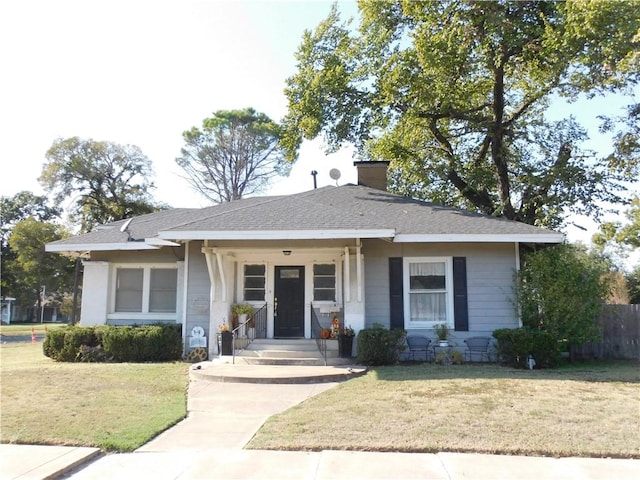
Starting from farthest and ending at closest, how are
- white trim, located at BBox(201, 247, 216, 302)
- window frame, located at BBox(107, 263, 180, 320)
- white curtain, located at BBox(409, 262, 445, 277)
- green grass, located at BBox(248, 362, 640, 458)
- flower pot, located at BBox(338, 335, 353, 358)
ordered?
window frame, located at BBox(107, 263, 180, 320) < white curtain, located at BBox(409, 262, 445, 277) < white trim, located at BBox(201, 247, 216, 302) < flower pot, located at BBox(338, 335, 353, 358) < green grass, located at BBox(248, 362, 640, 458)

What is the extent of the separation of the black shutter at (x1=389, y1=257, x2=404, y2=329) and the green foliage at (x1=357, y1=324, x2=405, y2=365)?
1.19 m

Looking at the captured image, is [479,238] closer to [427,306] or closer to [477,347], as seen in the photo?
[427,306]

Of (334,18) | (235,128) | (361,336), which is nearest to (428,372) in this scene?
(361,336)

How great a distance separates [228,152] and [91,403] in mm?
29697

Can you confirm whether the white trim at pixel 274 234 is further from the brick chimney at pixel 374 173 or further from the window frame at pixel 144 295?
the brick chimney at pixel 374 173

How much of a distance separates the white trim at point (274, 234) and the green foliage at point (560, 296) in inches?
142

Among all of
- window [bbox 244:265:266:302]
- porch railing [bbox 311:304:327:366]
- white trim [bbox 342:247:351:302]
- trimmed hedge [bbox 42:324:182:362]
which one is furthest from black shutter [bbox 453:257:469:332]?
trimmed hedge [bbox 42:324:182:362]

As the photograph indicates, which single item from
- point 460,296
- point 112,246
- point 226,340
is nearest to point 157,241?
point 112,246

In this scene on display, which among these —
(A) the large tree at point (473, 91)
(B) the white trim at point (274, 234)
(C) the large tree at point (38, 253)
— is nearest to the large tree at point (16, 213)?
(C) the large tree at point (38, 253)

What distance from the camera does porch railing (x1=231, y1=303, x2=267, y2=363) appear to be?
12.3m

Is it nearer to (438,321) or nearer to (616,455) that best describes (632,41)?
(438,321)

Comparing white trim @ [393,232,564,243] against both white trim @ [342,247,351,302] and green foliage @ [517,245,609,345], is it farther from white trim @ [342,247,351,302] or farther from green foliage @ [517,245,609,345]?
white trim @ [342,247,351,302]

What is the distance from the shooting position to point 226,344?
12008 mm

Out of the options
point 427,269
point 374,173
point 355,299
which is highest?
point 374,173
